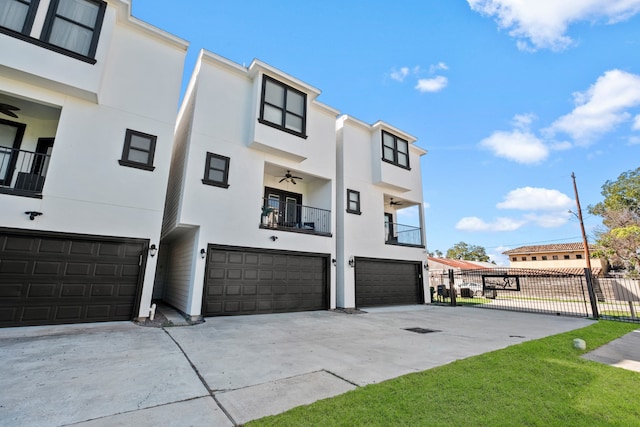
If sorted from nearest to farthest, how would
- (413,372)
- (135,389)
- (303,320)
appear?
(135,389), (413,372), (303,320)

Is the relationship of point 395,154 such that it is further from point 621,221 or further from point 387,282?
point 621,221

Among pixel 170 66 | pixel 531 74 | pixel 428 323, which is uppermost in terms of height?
pixel 531 74

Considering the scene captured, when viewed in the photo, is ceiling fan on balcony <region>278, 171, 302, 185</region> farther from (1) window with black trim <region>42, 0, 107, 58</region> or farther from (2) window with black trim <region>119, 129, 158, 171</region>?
(1) window with black trim <region>42, 0, 107, 58</region>

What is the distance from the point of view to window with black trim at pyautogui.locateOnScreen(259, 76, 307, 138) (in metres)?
10.1

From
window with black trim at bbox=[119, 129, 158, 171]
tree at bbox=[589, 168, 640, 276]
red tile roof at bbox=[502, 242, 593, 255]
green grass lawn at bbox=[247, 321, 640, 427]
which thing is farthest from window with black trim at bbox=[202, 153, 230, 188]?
red tile roof at bbox=[502, 242, 593, 255]

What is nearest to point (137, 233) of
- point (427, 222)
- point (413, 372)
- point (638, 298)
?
point (413, 372)

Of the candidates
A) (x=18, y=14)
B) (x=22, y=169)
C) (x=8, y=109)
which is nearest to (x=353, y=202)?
(x=22, y=169)

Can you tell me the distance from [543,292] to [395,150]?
694 inches

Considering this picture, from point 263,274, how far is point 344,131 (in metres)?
7.43

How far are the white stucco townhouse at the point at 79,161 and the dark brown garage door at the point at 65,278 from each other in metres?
0.02

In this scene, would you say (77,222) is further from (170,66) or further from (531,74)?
(531,74)

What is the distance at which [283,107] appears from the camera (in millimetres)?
10469

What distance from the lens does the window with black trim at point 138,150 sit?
770 cm

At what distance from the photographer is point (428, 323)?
28.7 ft
